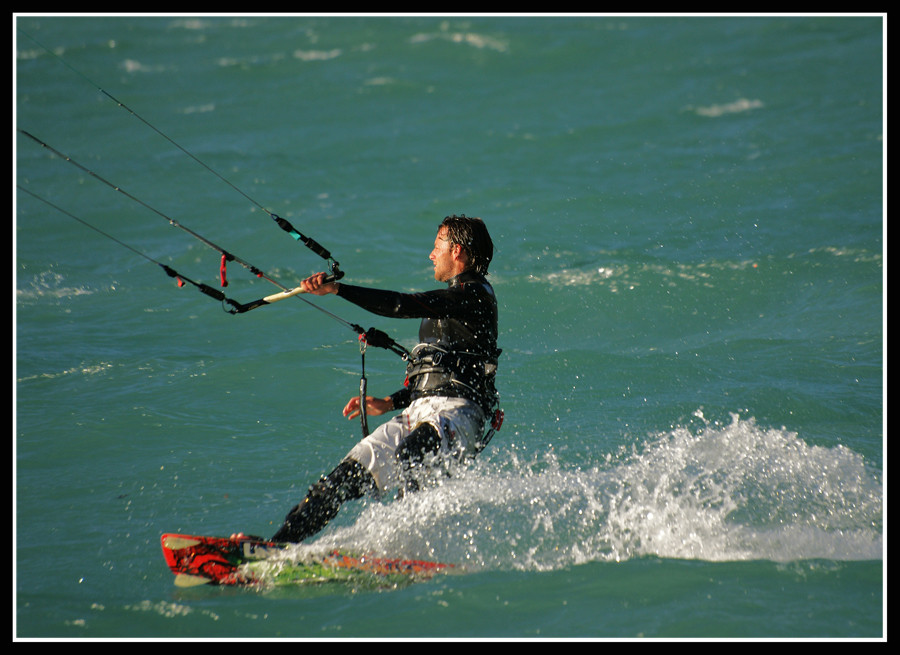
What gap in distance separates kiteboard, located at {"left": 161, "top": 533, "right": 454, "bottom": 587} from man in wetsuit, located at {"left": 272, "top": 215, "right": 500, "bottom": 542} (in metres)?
0.10

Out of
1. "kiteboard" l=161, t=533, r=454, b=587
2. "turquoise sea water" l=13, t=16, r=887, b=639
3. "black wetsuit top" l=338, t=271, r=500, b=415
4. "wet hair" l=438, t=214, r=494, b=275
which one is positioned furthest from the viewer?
"wet hair" l=438, t=214, r=494, b=275

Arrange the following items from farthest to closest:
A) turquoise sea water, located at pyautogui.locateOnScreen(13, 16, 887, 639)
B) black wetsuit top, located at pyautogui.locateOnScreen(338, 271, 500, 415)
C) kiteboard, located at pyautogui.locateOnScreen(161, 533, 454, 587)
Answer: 1. black wetsuit top, located at pyautogui.locateOnScreen(338, 271, 500, 415)
2. turquoise sea water, located at pyautogui.locateOnScreen(13, 16, 887, 639)
3. kiteboard, located at pyautogui.locateOnScreen(161, 533, 454, 587)

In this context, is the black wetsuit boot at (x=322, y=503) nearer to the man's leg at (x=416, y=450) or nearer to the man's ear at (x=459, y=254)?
the man's leg at (x=416, y=450)

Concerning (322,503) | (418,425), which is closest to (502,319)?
(418,425)

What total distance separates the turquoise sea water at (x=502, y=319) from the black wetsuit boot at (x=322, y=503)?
0.27 metres

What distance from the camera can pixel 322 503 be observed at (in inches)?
177

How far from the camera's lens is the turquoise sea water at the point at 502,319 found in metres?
4.54

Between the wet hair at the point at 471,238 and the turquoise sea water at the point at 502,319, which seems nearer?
the turquoise sea water at the point at 502,319

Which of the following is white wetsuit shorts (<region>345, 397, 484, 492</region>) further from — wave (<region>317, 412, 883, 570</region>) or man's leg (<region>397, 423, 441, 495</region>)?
wave (<region>317, 412, 883, 570</region>)

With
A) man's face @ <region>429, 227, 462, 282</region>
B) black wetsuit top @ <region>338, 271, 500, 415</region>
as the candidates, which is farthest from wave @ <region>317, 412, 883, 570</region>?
man's face @ <region>429, 227, 462, 282</region>

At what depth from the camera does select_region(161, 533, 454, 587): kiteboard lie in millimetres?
4402

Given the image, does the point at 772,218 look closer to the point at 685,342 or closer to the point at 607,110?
the point at 685,342

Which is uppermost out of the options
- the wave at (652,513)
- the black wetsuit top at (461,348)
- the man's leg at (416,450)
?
the black wetsuit top at (461,348)

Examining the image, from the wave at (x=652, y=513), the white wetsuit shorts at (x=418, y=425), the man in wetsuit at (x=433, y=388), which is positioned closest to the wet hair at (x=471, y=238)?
→ the man in wetsuit at (x=433, y=388)
